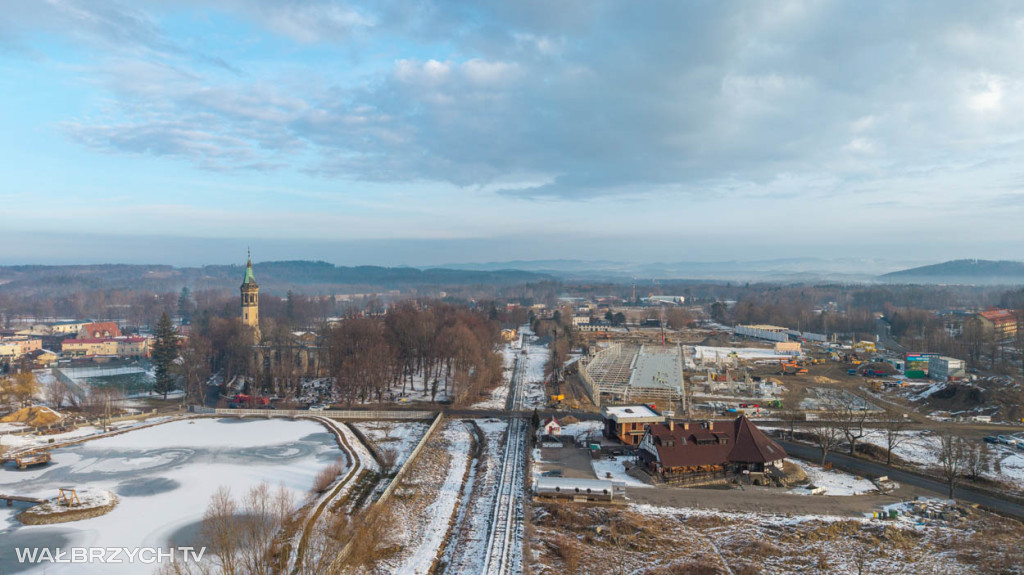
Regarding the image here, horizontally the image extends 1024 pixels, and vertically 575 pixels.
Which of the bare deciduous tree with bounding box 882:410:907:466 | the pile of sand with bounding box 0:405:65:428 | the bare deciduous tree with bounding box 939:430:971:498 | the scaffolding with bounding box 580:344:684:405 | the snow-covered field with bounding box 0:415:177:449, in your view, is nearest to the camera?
the bare deciduous tree with bounding box 939:430:971:498

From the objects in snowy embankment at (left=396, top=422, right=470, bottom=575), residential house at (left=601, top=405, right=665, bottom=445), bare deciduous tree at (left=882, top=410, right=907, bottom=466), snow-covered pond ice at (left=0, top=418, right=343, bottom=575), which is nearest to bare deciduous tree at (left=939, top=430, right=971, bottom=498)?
bare deciduous tree at (left=882, top=410, right=907, bottom=466)

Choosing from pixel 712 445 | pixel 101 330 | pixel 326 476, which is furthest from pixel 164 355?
pixel 101 330

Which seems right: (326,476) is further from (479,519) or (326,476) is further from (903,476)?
(903,476)

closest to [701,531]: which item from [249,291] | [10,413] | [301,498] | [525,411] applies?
[301,498]

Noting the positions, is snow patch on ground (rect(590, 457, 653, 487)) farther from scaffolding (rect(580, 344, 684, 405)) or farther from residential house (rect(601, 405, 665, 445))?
scaffolding (rect(580, 344, 684, 405))

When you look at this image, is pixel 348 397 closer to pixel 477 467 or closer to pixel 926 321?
pixel 477 467

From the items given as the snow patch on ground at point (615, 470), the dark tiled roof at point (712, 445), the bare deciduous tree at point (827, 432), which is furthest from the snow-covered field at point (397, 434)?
the bare deciduous tree at point (827, 432)
